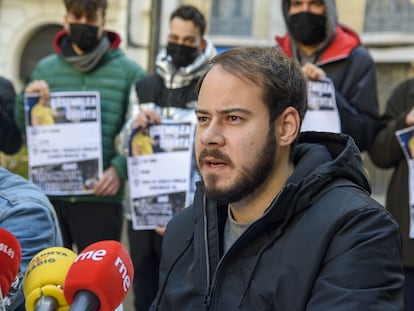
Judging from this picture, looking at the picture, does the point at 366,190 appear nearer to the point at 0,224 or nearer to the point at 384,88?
the point at 0,224

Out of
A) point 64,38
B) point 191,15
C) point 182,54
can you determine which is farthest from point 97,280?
point 64,38

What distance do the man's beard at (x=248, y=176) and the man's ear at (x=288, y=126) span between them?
4 centimetres

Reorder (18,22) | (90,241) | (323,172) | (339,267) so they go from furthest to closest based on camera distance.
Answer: (18,22) → (90,241) → (323,172) → (339,267)

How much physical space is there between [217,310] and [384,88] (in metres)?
7.80

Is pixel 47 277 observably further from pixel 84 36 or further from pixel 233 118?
pixel 84 36

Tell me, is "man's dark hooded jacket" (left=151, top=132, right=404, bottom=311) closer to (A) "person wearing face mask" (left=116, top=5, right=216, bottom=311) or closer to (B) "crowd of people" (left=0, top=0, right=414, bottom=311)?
(B) "crowd of people" (left=0, top=0, right=414, bottom=311)

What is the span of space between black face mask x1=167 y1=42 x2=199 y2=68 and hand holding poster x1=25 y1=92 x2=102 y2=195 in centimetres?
52

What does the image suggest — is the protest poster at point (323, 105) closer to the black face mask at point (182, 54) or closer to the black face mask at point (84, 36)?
the black face mask at point (182, 54)

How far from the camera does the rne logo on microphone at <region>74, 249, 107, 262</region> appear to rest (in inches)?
66.2

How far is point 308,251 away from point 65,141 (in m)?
2.53

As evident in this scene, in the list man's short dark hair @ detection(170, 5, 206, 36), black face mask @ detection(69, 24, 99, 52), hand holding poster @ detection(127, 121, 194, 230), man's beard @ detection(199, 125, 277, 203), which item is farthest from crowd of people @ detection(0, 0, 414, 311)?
black face mask @ detection(69, 24, 99, 52)

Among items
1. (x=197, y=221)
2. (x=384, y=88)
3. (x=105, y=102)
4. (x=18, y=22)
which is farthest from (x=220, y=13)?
(x=197, y=221)

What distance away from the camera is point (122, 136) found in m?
4.06

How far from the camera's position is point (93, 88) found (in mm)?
4219
